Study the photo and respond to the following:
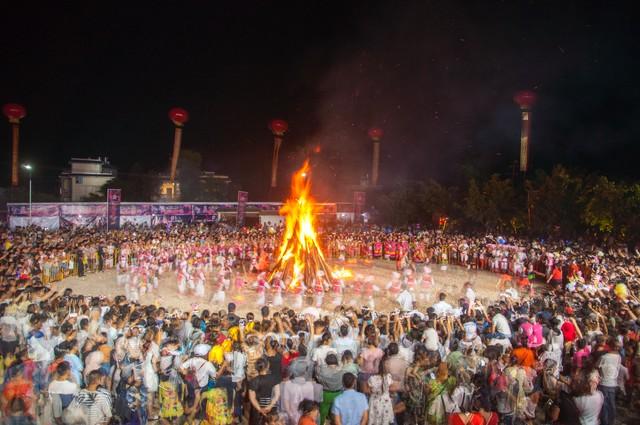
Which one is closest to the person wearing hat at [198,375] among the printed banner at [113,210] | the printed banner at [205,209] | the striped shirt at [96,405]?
the striped shirt at [96,405]

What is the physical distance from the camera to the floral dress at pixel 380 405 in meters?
5.73

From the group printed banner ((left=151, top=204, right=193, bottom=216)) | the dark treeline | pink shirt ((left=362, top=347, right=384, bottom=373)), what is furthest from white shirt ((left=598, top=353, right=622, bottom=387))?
printed banner ((left=151, top=204, right=193, bottom=216))

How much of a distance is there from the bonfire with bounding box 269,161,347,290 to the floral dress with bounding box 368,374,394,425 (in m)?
13.5

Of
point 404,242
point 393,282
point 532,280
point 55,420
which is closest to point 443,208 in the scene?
point 404,242

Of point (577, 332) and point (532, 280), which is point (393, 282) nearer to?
point (532, 280)

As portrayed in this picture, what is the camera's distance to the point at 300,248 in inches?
791

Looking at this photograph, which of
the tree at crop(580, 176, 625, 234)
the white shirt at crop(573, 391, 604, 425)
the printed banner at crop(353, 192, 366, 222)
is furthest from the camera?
the printed banner at crop(353, 192, 366, 222)

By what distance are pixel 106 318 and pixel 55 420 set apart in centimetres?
263

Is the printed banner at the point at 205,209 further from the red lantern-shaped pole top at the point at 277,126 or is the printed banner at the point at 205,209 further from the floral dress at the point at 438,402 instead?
the floral dress at the point at 438,402

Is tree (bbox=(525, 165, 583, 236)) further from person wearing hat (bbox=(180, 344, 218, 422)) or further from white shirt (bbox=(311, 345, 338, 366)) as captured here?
person wearing hat (bbox=(180, 344, 218, 422))

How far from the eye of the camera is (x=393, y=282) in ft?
62.3

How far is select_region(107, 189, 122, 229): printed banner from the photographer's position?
99.0 ft

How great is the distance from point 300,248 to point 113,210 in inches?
650

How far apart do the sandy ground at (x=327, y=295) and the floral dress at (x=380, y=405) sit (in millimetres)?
10802
